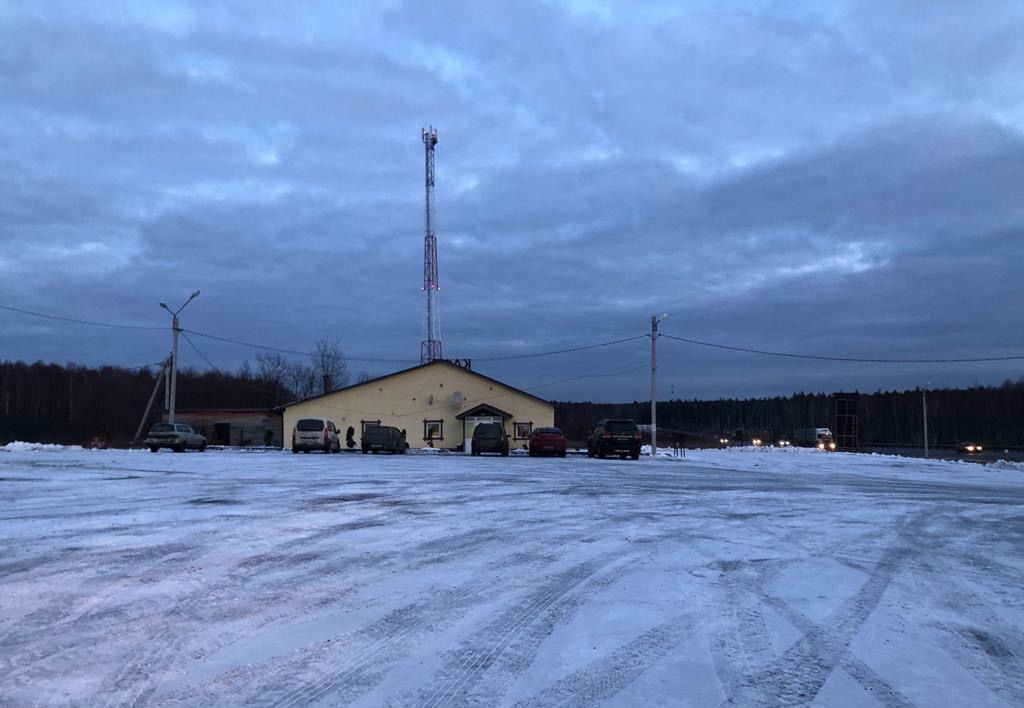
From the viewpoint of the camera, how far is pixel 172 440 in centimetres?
4003

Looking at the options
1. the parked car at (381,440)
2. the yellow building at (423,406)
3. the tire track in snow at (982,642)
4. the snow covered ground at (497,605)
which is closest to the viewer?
A: the snow covered ground at (497,605)

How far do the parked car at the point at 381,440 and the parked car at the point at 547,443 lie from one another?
7.84 m

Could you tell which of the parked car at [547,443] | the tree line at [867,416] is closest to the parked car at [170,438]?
the parked car at [547,443]

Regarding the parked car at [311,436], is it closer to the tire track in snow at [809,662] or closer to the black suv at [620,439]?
the black suv at [620,439]

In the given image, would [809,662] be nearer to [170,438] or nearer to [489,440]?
[489,440]

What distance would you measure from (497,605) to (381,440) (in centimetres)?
3589

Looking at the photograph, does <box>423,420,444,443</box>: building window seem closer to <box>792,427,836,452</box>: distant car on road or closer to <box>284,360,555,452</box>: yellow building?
<box>284,360,555,452</box>: yellow building

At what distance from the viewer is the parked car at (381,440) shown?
41.6 meters

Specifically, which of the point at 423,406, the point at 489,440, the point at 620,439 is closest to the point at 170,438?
the point at 489,440

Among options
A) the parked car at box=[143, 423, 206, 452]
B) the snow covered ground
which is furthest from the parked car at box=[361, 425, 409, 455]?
the snow covered ground

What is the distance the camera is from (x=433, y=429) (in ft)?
182

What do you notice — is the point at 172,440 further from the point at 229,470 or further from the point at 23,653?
the point at 23,653

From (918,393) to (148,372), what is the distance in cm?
13925

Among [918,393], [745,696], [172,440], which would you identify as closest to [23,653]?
[745,696]
